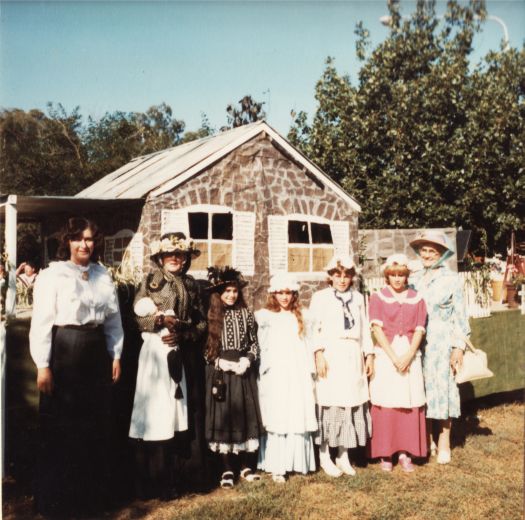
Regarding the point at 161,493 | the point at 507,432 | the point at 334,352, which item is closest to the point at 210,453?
the point at 161,493

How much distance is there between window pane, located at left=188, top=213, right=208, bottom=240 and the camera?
39.0 ft

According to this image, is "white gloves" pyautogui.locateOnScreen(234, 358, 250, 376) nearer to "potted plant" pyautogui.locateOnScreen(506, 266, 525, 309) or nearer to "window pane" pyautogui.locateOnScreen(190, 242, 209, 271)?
"potted plant" pyautogui.locateOnScreen(506, 266, 525, 309)

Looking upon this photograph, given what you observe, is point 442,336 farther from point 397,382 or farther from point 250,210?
point 250,210

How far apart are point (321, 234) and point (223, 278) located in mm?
8976

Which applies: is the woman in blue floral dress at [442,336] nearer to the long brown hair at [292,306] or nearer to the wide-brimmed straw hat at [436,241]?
the wide-brimmed straw hat at [436,241]

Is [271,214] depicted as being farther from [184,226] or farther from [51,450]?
[51,450]

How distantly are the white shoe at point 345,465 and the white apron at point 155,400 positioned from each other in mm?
1475

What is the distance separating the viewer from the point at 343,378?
4688 millimetres

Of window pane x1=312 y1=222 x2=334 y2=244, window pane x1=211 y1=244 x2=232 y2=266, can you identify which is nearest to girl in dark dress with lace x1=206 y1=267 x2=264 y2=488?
window pane x1=211 y1=244 x2=232 y2=266

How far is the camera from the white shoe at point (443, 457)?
5032 millimetres

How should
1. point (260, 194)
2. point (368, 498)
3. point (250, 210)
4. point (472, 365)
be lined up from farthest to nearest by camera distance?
point (260, 194), point (250, 210), point (472, 365), point (368, 498)

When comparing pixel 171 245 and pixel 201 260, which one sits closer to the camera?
pixel 171 245

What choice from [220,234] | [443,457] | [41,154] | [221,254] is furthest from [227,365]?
[41,154]

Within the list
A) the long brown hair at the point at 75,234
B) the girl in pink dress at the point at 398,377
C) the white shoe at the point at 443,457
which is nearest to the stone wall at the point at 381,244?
the white shoe at the point at 443,457
